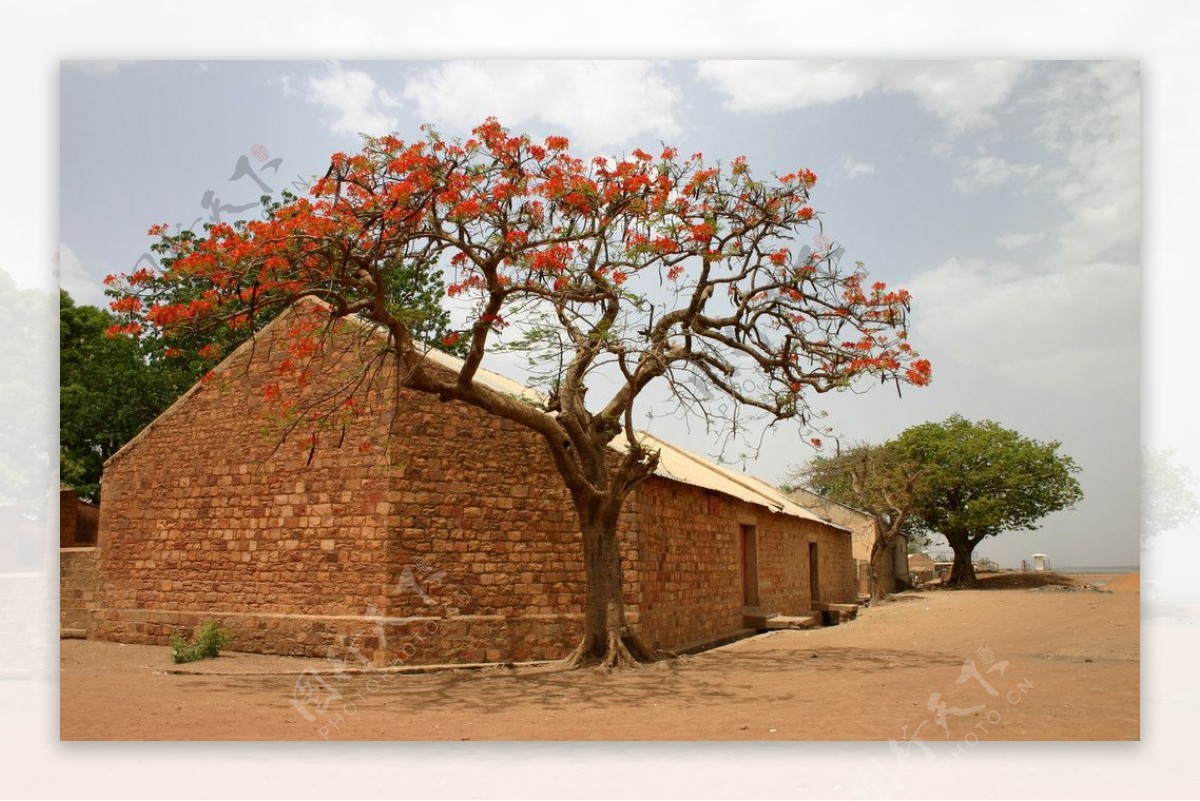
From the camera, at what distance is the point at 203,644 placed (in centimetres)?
1163

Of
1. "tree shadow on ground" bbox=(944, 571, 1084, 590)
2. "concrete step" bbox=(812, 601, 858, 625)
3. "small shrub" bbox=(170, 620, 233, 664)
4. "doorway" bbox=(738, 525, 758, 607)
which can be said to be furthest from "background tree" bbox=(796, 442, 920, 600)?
"small shrub" bbox=(170, 620, 233, 664)

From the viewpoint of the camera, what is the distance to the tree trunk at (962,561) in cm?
3578

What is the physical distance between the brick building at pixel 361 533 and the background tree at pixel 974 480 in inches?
871

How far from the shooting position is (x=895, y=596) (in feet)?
103

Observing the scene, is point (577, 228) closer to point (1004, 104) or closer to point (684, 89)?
point (684, 89)

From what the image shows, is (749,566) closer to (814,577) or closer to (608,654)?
(814,577)

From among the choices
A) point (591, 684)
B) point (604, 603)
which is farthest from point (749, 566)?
point (591, 684)

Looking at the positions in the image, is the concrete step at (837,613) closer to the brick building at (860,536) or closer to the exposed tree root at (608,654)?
the brick building at (860,536)

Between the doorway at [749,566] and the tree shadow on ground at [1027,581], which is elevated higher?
the doorway at [749,566]

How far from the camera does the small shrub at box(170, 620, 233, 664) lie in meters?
11.4

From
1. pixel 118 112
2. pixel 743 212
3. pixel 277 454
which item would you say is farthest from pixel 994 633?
pixel 118 112

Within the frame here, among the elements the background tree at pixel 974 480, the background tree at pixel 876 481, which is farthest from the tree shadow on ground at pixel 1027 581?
the background tree at pixel 876 481

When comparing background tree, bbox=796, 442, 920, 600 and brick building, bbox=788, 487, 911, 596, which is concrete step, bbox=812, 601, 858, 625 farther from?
brick building, bbox=788, 487, 911, 596

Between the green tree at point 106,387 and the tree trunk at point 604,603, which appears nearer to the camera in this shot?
the tree trunk at point 604,603
